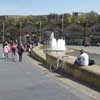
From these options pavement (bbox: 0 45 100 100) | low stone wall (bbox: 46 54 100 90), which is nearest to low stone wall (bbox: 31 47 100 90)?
low stone wall (bbox: 46 54 100 90)

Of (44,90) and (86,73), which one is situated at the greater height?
(86,73)

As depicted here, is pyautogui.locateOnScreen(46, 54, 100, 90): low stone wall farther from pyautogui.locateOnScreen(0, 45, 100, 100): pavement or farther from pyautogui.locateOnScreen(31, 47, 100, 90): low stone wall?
pyautogui.locateOnScreen(0, 45, 100, 100): pavement

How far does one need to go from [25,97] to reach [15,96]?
387 mm

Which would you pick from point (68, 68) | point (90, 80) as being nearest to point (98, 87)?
point (90, 80)

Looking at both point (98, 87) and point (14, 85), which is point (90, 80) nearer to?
point (98, 87)

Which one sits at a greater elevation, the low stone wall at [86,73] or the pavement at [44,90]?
the low stone wall at [86,73]

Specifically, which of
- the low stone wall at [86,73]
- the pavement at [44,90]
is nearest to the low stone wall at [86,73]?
the low stone wall at [86,73]

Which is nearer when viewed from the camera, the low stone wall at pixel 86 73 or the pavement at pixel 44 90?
the pavement at pixel 44 90

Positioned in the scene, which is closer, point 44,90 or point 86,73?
point 44,90

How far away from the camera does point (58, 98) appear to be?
→ 43.3ft

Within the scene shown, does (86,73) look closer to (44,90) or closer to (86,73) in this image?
(86,73)

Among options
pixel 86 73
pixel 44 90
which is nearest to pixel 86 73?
pixel 86 73

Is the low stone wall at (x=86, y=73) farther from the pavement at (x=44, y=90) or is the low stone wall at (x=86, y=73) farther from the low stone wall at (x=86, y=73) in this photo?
the pavement at (x=44, y=90)

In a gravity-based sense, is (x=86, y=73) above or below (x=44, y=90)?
above
